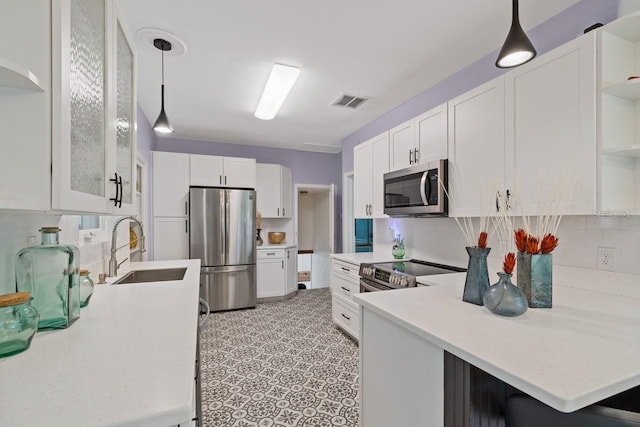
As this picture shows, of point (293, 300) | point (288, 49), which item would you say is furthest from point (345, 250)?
point (288, 49)

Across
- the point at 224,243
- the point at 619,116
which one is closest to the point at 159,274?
the point at 224,243

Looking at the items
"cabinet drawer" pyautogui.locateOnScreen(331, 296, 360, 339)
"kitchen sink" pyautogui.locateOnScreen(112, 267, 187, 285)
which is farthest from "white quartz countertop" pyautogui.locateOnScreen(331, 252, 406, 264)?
"kitchen sink" pyautogui.locateOnScreen(112, 267, 187, 285)

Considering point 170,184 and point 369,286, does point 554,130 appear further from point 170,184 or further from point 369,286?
point 170,184

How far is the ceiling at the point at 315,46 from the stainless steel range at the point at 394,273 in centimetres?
179

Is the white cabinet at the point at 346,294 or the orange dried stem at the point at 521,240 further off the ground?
the orange dried stem at the point at 521,240

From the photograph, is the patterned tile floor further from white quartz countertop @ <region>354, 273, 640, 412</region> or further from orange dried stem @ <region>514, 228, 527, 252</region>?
orange dried stem @ <region>514, 228, 527, 252</region>

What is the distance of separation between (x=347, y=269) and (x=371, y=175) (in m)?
1.09

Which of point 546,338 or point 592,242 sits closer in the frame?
point 546,338

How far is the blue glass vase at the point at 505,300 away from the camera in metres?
1.15

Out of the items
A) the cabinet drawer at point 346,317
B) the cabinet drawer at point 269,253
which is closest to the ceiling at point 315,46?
the cabinet drawer at point 269,253

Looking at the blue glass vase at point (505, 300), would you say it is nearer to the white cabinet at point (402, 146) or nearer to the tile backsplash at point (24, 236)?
the white cabinet at point (402, 146)

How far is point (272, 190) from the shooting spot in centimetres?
493

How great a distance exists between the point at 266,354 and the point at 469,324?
215 centimetres

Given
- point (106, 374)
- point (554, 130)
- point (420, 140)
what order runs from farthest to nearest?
1. point (420, 140)
2. point (554, 130)
3. point (106, 374)
